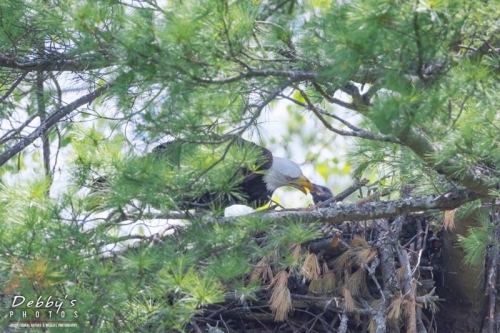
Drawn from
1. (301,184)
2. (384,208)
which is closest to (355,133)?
(384,208)

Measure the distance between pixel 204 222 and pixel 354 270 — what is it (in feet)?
5.47

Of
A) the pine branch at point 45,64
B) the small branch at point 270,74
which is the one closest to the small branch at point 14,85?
the pine branch at point 45,64

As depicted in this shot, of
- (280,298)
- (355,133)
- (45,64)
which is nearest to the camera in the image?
(355,133)

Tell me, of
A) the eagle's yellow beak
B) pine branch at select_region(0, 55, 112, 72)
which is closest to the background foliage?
pine branch at select_region(0, 55, 112, 72)

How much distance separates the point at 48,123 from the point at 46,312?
144 centimetres

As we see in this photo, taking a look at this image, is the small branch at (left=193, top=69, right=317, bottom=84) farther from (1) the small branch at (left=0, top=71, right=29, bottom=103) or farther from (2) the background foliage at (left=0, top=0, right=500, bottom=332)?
(1) the small branch at (left=0, top=71, right=29, bottom=103)

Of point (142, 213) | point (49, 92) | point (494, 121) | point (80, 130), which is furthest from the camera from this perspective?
point (49, 92)

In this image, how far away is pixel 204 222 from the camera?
3.41 m

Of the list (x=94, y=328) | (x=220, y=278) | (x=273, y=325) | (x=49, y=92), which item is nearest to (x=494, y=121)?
(x=220, y=278)

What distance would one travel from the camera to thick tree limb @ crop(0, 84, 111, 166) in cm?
421

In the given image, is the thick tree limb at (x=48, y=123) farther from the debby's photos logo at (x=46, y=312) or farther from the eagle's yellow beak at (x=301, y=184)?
the eagle's yellow beak at (x=301, y=184)

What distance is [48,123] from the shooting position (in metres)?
4.25

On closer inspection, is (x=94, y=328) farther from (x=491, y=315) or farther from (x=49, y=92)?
(x=491, y=315)

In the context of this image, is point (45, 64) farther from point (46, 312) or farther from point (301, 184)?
point (301, 184)
